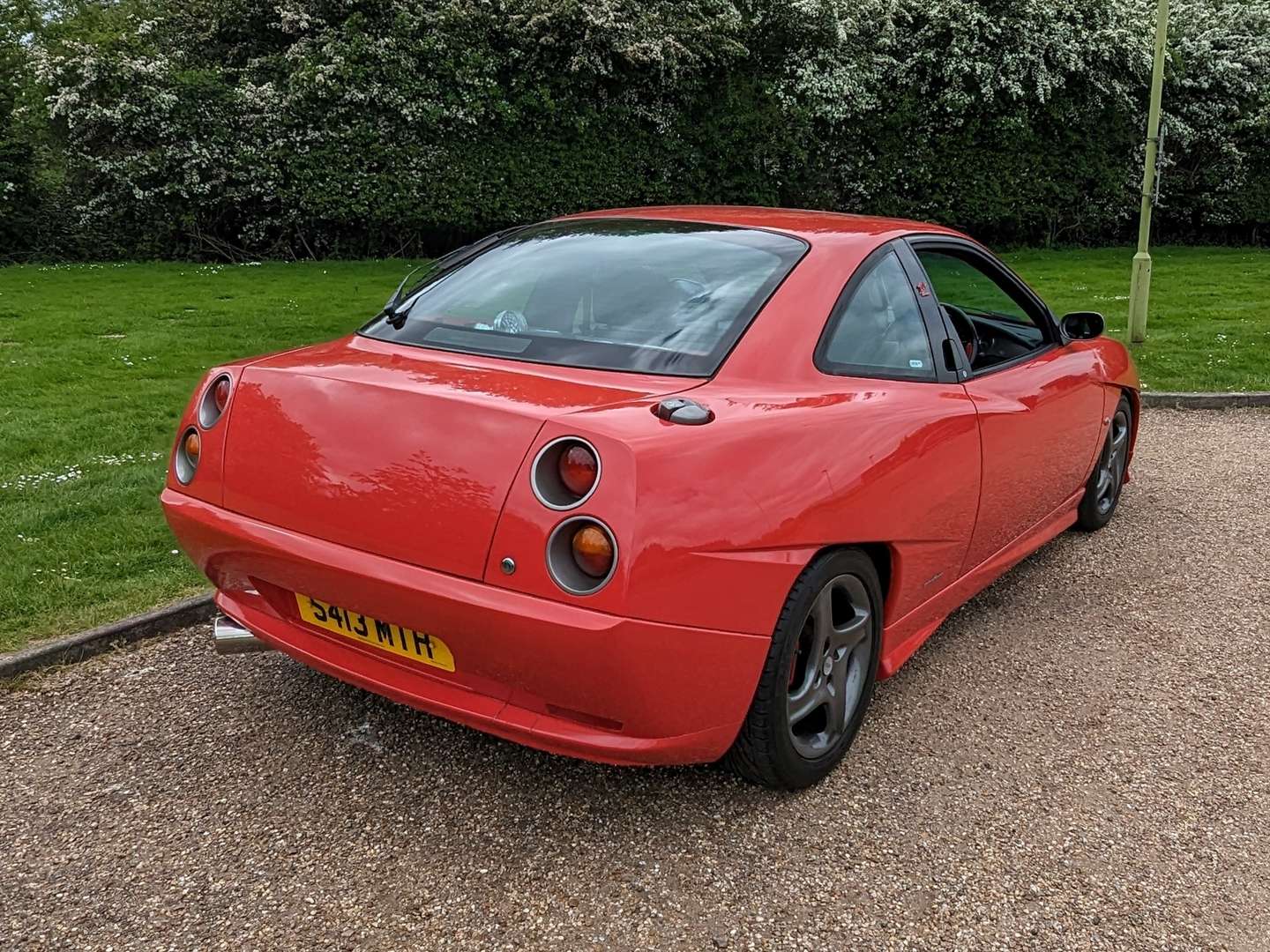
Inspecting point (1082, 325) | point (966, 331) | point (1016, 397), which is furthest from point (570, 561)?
point (1082, 325)

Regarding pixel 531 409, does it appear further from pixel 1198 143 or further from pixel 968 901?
pixel 1198 143

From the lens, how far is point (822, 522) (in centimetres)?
247

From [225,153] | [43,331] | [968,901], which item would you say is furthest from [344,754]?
[225,153]

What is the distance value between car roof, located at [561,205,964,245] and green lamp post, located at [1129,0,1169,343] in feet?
21.3

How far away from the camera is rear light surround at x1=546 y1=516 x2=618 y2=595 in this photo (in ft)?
7.00

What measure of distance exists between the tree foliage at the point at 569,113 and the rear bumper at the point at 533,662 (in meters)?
14.1

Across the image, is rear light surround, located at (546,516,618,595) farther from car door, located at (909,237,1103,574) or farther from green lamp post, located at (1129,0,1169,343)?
green lamp post, located at (1129,0,1169,343)

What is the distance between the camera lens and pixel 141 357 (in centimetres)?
849

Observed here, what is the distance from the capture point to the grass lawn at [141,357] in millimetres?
4031

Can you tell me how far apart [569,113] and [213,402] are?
14292 mm

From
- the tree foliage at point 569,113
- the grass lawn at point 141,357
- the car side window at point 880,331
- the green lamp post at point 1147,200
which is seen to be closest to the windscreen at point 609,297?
the car side window at point 880,331

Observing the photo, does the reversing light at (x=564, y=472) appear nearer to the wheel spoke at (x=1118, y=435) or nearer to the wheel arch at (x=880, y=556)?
the wheel arch at (x=880, y=556)

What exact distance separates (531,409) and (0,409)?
578 centimetres

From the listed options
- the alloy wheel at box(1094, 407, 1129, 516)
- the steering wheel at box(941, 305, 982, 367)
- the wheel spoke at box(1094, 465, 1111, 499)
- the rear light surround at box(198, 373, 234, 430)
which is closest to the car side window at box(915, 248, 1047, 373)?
the steering wheel at box(941, 305, 982, 367)
